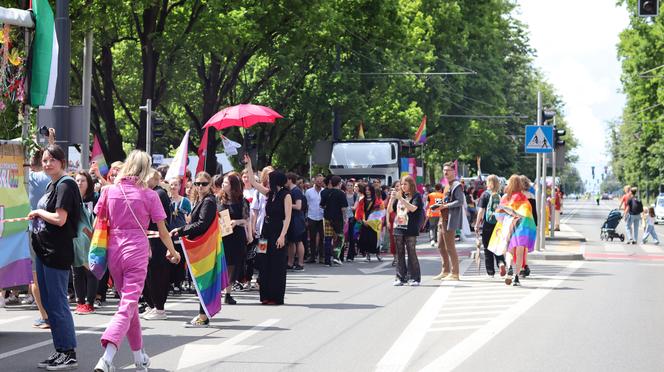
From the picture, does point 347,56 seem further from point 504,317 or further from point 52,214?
point 52,214

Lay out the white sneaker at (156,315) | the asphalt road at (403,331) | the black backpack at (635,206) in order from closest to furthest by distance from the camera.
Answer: the asphalt road at (403,331), the white sneaker at (156,315), the black backpack at (635,206)

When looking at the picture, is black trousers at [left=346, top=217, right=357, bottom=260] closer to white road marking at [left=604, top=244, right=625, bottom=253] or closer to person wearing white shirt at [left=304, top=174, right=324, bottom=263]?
person wearing white shirt at [left=304, top=174, right=324, bottom=263]

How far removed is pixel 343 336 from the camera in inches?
438

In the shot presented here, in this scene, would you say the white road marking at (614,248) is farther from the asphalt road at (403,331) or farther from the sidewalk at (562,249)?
the asphalt road at (403,331)

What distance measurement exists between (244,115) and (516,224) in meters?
4.43

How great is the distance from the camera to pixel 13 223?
434 inches

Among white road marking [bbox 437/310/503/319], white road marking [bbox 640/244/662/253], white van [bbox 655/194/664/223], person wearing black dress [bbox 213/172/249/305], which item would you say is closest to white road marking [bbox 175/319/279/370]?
white road marking [bbox 437/310/503/319]

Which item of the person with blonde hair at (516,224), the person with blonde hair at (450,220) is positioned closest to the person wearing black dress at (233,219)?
the person with blonde hair at (450,220)

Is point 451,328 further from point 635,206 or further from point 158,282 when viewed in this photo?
point 635,206

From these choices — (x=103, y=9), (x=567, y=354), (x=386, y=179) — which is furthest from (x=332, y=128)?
(x=567, y=354)

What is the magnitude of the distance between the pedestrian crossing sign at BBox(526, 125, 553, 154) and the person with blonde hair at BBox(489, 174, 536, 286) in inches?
265

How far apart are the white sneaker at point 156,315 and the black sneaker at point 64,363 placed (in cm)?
377

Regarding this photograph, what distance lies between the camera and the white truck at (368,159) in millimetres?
37625

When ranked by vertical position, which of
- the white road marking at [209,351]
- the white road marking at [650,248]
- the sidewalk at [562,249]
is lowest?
the white road marking at [650,248]
